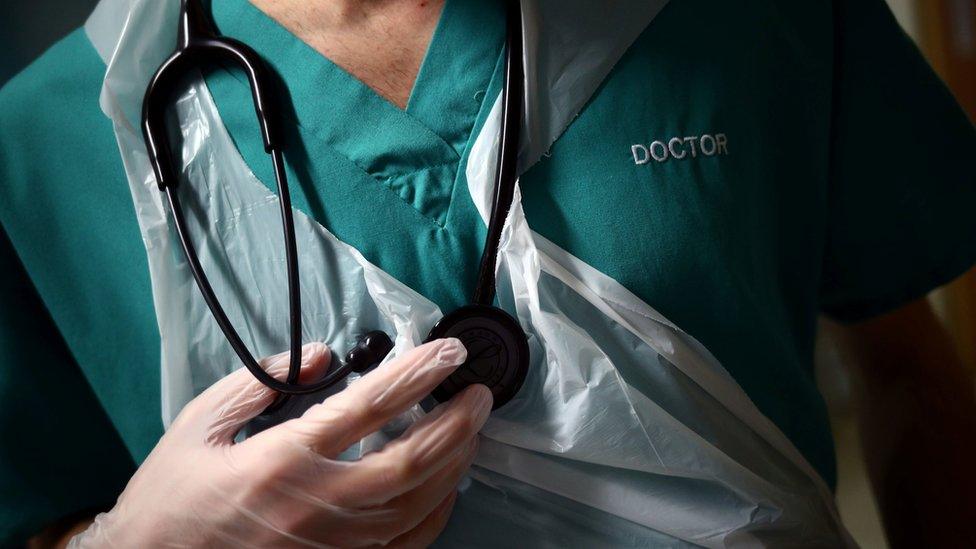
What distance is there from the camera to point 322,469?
1.79 feet

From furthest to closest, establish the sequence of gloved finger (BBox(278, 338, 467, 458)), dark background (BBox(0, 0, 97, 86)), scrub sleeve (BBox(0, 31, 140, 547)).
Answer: dark background (BBox(0, 0, 97, 86)) → scrub sleeve (BBox(0, 31, 140, 547)) → gloved finger (BBox(278, 338, 467, 458))

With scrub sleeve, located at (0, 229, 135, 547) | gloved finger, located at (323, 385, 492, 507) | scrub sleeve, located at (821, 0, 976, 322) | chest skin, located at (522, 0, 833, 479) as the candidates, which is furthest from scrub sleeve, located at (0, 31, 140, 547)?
scrub sleeve, located at (821, 0, 976, 322)

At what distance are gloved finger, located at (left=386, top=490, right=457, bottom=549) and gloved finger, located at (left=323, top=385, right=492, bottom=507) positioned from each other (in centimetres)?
4

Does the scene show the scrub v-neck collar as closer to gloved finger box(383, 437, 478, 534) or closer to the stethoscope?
the stethoscope

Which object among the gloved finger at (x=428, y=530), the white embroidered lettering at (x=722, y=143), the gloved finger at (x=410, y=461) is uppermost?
the white embroidered lettering at (x=722, y=143)

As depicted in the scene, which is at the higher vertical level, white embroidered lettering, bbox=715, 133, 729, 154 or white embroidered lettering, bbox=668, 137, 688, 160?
white embroidered lettering, bbox=668, 137, 688, 160

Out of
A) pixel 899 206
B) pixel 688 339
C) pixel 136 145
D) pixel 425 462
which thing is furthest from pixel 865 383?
pixel 136 145

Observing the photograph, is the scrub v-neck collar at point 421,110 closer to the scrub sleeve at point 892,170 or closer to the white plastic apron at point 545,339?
the white plastic apron at point 545,339

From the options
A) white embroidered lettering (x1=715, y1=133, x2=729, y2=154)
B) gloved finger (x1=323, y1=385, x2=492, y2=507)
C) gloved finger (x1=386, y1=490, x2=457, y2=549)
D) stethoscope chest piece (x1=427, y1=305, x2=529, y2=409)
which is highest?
white embroidered lettering (x1=715, y1=133, x2=729, y2=154)

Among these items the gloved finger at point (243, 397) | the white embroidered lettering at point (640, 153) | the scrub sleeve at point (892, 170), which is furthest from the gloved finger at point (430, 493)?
the scrub sleeve at point (892, 170)

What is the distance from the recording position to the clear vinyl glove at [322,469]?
1.78 feet

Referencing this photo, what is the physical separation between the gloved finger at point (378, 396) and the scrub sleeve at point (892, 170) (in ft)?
1.33

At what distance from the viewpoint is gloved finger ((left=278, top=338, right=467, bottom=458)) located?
536 mm

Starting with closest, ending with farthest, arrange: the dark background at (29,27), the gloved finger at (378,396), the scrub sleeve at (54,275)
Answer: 1. the gloved finger at (378,396)
2. the scrub sleeve at (54,275)
3. the dark background at (29,27)
